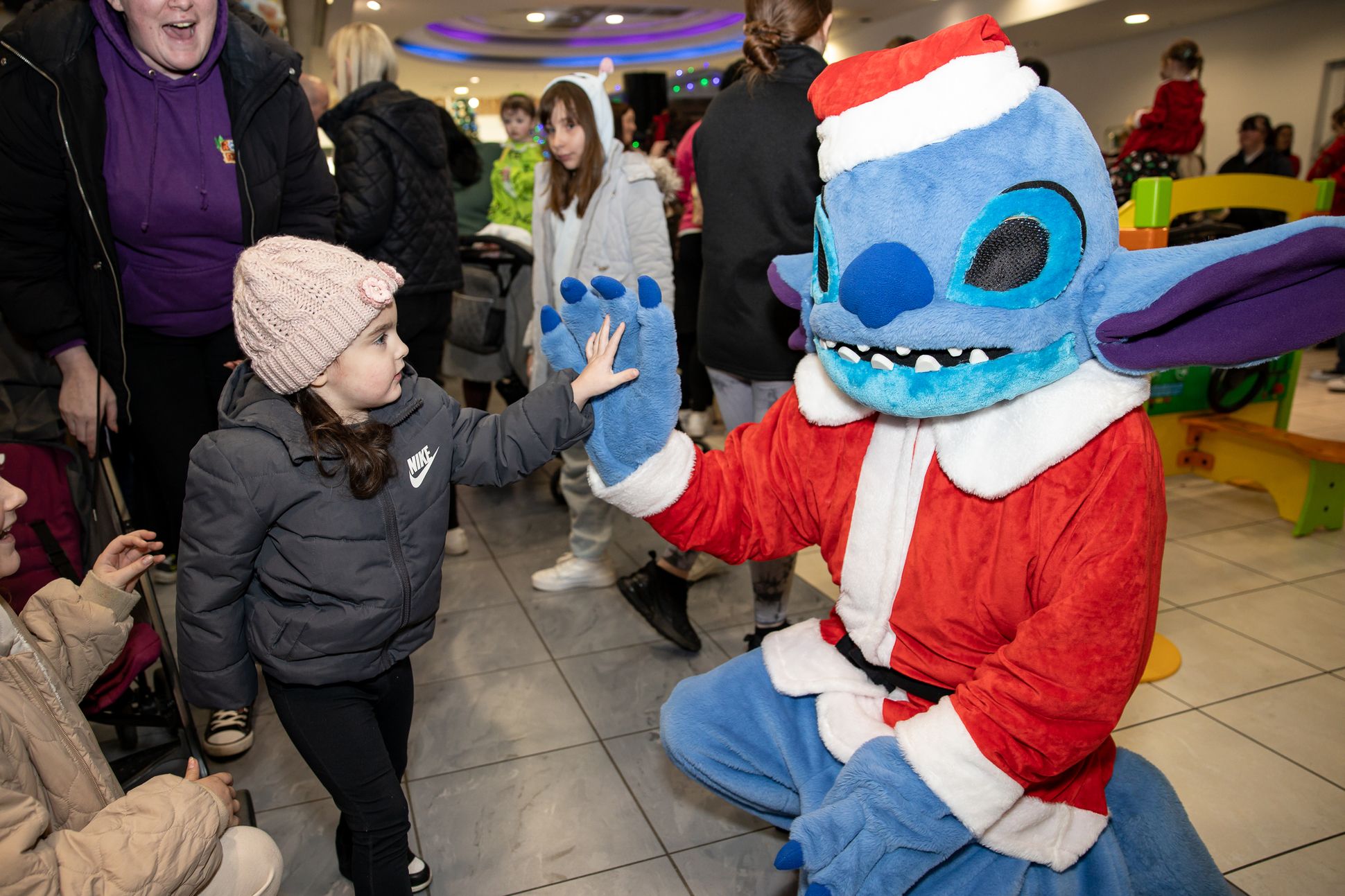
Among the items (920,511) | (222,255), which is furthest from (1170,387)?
(222,255)

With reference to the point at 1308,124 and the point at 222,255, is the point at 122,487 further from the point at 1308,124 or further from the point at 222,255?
the point at 1308,124

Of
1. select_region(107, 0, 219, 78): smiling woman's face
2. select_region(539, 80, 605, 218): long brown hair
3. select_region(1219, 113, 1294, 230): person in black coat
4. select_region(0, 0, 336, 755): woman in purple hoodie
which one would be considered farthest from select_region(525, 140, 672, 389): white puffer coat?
select_region(1219, 113, 1294, 230): person in black coat

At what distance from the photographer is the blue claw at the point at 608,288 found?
4.38 feet

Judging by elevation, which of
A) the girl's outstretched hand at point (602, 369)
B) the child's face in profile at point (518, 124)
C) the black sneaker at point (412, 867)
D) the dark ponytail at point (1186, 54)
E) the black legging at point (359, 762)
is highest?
the dark ponytail at point (1186, 54)

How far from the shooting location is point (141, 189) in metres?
1.97

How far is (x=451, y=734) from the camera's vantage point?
2330 millimetres

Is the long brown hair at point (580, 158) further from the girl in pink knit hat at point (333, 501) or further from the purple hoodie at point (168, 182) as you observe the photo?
the girl in pink knit hat at point (333, 501)

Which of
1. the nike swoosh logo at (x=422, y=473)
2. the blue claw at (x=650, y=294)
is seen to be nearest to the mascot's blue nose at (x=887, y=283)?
the blue claw at (x=650, y=294)

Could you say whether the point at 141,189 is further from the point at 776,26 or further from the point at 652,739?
the point at 652,739

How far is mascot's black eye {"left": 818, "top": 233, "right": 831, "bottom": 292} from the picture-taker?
4.18 feet

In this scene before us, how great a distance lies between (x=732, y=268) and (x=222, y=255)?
1173mm

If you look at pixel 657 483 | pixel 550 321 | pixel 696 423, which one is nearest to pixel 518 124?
pixel 696 423

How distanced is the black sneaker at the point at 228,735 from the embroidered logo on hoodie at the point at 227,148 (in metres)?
1.26

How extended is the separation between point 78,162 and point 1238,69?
10967 millimetres
